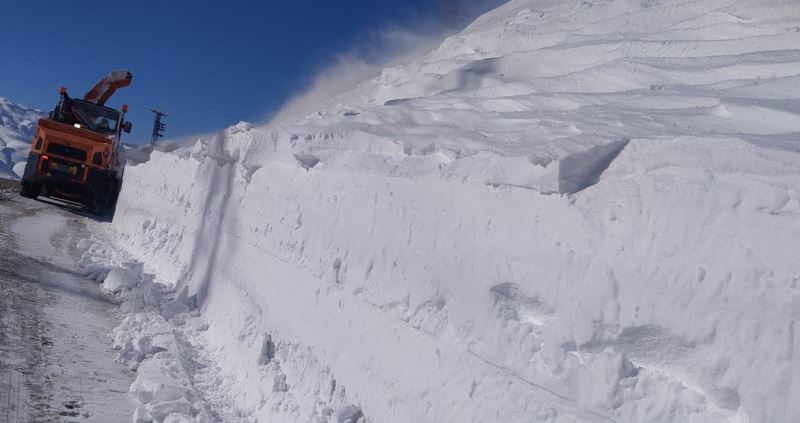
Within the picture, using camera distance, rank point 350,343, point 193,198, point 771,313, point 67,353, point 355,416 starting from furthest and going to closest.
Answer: point 193,198 → point 67,353 → point 350,343 → point 355,416 → point 771,313

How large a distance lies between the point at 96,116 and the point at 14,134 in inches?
4794

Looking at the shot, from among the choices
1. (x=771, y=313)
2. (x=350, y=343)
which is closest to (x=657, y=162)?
(x=771, y=313)

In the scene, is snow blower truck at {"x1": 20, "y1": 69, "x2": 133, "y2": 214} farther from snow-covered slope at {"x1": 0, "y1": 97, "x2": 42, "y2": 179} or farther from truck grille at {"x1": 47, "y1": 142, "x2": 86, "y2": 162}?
snow-covered slope at {"x1": 0, "y1": 97, "x2": 42, "y2": 179}

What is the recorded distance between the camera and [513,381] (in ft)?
10.1

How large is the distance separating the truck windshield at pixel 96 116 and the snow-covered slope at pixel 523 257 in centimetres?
1105

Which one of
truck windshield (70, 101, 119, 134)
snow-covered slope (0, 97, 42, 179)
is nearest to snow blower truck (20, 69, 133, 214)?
truck windshield (70, 101, 119, 134)

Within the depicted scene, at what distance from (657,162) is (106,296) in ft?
24.8

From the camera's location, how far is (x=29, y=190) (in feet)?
60.1

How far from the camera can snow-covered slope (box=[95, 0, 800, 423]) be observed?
2434mm

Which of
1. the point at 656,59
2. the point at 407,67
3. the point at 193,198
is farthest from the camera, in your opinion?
the point at 407,67

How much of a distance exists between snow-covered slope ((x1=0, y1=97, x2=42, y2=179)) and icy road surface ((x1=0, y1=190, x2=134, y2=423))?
89.0 meters

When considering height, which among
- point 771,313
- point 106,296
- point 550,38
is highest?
point 550,38

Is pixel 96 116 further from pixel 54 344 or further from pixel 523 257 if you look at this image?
pixel 523 257

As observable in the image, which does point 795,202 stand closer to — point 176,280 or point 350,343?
point 350,343
